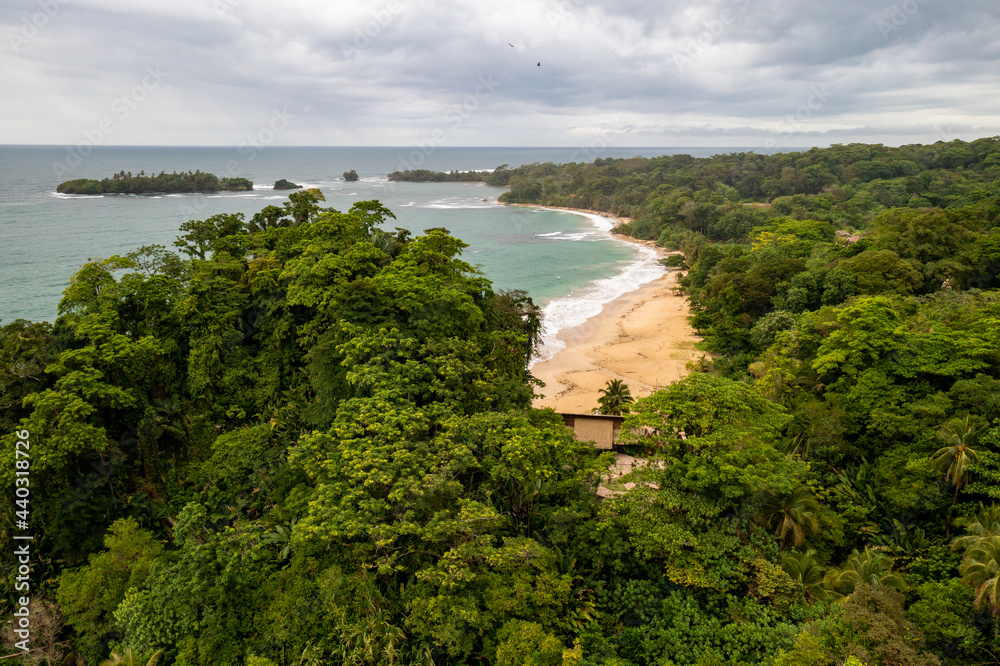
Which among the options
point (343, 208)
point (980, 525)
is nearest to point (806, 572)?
point (980, 525)

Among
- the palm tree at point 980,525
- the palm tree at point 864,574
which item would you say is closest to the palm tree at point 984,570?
the palm tree at point 980,525

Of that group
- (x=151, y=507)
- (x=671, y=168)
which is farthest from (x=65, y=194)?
(x=671, y=168)

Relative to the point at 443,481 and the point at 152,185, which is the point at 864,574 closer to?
the point at 443,481

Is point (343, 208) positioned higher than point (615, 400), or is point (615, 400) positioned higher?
point (343, 208)

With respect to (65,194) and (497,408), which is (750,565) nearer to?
(497,408)

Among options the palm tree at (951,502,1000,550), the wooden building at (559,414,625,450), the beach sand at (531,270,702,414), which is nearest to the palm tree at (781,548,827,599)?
the palm tree at (951,502,1000,550)

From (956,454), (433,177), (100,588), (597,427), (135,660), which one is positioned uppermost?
(433,177)

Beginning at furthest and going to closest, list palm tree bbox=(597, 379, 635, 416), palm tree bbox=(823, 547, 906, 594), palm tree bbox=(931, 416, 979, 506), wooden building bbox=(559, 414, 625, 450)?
1. palm tree bbox=(597, 379, 635, 416)
2. wooden building bbox=(559, 414, 625, 450)
3. palm tree bbox=(931, 416, 979, 506)
4. palm tree bbox=(823, 547, 906, 594)

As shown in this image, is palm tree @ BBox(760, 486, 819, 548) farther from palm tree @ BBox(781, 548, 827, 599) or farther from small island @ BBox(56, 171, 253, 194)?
small island @ BBox(56, 171, 253, 194)

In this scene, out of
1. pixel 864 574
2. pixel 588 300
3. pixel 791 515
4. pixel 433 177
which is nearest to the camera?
pixel 864 574
